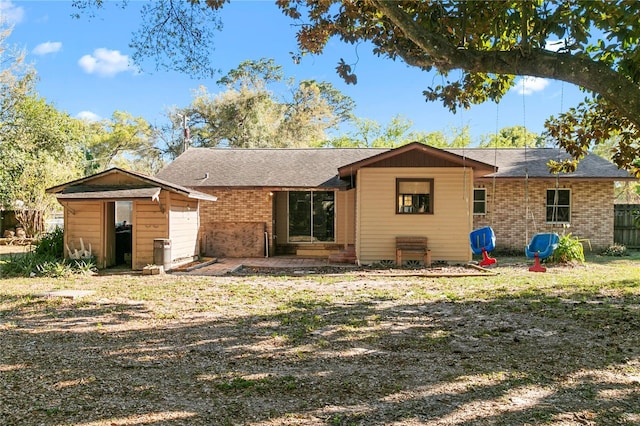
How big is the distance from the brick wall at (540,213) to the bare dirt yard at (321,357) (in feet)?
25.8

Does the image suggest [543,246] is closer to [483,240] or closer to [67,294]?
[483,240]

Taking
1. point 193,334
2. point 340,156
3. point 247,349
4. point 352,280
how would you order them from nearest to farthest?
point 247,349 → point 193,334 → point 352,280 → point 340,156

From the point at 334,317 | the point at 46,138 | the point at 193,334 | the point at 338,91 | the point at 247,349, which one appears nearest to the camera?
the point at 247,349

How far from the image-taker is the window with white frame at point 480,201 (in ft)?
55.0

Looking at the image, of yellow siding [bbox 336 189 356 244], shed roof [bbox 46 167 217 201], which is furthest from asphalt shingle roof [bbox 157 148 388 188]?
shed roof [bbox 46 167 217 201]

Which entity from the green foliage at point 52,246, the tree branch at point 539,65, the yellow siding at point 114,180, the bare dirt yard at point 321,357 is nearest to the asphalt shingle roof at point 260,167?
the yellow siding at point 114,180

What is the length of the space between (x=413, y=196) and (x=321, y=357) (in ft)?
29.6

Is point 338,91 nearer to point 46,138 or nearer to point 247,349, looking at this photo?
point 46,138

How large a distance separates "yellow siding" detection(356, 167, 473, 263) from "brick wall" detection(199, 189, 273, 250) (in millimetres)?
4022

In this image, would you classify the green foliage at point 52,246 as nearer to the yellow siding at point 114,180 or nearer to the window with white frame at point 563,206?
the yellow siding at point 114,180

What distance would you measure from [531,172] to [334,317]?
12665mm

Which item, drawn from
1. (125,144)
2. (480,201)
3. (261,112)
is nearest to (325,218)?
(480,201)

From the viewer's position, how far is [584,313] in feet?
22.0

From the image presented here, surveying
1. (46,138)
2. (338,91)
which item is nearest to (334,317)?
(46,138)
